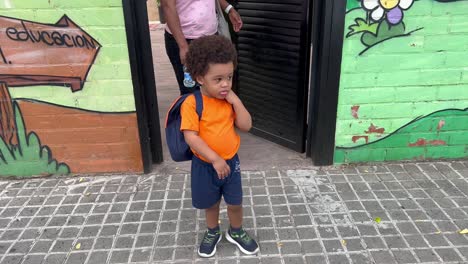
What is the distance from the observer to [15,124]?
11.6 feet

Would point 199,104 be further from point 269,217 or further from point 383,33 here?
point 383,33

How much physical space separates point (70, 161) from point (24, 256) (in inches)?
42.1

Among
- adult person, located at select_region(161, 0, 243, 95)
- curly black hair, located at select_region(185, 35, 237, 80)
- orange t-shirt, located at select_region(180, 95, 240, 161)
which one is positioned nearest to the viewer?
curly black hair, located at select_region(185, 35, 237, 80)

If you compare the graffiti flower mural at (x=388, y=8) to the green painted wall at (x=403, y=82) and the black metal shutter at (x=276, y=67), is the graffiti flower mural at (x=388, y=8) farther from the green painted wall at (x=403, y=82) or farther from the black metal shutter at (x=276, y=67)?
the black metal shutter at (x=276, y=67)

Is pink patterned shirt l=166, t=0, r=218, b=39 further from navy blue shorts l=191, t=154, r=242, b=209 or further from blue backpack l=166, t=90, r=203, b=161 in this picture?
navy blue shorts l=191, t=154, r=242, b=209

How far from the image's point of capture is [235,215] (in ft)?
8.96

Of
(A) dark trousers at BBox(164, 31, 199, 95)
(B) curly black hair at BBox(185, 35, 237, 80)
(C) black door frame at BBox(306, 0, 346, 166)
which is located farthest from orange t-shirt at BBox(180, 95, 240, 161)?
(C) black door frame at BBox(306, 0, 346, 166)

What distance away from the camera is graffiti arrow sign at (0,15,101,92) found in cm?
329

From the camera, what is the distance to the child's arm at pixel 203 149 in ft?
7.62

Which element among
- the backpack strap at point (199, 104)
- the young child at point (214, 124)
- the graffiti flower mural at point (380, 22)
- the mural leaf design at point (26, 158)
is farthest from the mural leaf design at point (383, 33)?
the mural leaf design at point (26, 158)

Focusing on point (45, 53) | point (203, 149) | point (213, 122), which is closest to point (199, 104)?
point (213, 122)

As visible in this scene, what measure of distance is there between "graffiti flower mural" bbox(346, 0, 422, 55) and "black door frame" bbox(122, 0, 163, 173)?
5.34 ft

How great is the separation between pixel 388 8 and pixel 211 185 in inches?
79.8

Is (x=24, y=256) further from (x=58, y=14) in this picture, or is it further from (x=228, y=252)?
(x=58, y=14)
